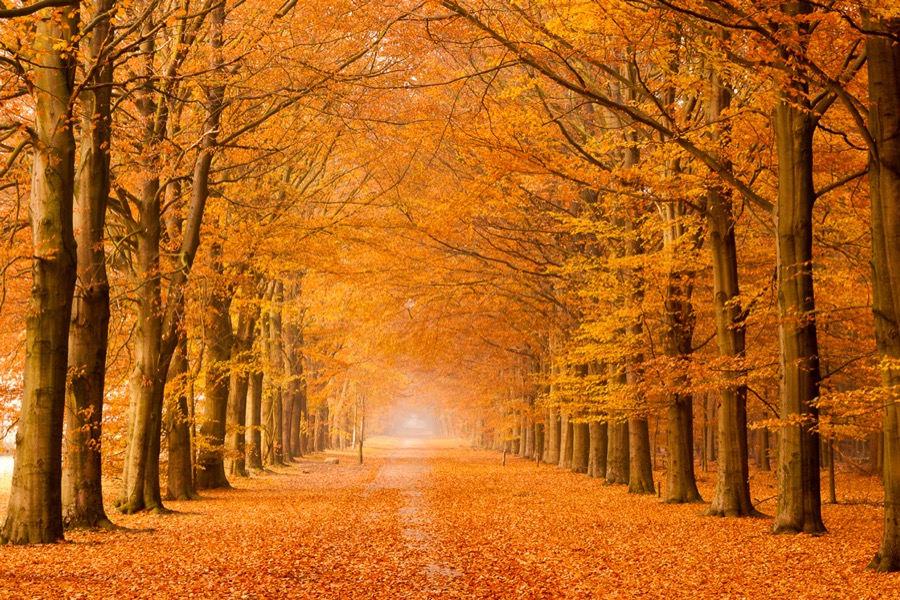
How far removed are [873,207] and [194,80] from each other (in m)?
9.45

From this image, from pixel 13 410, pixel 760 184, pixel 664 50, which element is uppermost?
pixel 664 50

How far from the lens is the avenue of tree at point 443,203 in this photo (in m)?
10.8

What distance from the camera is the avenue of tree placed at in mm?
10828

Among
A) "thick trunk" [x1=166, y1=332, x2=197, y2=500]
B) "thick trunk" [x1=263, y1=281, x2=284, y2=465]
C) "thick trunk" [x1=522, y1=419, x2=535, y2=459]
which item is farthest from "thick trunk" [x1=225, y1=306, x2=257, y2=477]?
"thick trunk" [x1=522, y1=419, x2=535, y2=459]

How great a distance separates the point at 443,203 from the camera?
20484mm

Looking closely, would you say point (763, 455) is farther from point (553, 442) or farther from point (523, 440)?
point (523, 440)

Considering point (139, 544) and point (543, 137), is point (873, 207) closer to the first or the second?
point (543, 137)

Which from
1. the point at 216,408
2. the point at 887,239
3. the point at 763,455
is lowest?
the point at 763,455

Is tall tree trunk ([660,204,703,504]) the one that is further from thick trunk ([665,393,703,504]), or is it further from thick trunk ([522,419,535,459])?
thick trunk ([522,419,535,459])

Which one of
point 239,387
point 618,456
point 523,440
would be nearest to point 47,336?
point 239,387

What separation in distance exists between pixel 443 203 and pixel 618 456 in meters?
9.90

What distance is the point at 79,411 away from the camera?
42.9 feet

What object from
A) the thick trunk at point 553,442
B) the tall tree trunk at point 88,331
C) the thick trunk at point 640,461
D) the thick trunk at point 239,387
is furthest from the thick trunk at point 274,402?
the tall tree trunk at point 88,331

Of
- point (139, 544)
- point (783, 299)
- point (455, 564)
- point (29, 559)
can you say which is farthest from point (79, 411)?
point (783, 299)
